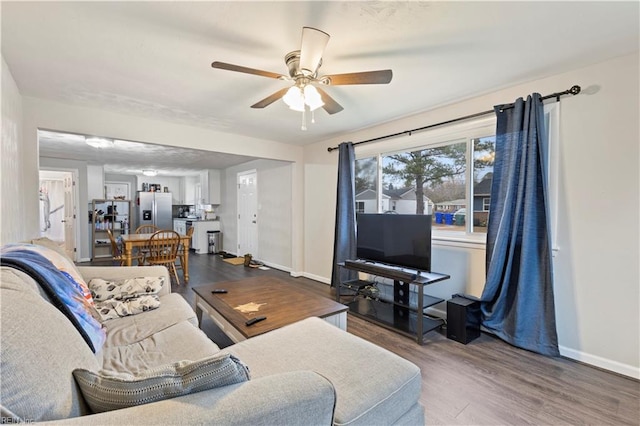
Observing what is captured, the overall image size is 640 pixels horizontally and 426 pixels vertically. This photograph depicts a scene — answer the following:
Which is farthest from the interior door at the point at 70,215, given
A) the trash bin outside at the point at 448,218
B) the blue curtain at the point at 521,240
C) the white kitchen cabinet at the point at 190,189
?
the blue curtain at the point at 521,240

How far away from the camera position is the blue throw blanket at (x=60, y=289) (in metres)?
1.31

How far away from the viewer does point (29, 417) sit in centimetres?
69

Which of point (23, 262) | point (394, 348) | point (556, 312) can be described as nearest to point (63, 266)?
point (23, 262)

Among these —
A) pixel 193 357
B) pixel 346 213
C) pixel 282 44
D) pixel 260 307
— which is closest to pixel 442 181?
pixel 346 213

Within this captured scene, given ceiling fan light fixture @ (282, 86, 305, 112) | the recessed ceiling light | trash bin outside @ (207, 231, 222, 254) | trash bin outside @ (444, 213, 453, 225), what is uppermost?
the recessed ceiling light

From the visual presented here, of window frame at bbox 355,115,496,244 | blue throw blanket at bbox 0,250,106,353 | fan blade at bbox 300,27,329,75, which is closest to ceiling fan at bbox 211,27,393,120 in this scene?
fan blade at bbox 300,27,329,75

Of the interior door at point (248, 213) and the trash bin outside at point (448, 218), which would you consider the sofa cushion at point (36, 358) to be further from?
the interior door at point (248, 213)

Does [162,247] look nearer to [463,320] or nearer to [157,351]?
[157,351]

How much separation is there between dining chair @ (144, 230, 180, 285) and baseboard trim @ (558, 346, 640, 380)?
4812 millimetres

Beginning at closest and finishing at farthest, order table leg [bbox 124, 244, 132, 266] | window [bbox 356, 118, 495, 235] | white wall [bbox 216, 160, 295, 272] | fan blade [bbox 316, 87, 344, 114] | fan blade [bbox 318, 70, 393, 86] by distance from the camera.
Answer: fan blade [bbox 318, 70, 393, 86]
fan blade [bbox 316, 87, 344, 114]
window [bbox 356, 118, 495, 235]
table leg [bbox 124, 244, 132, 266]
white wall [bbox 216, 160, 295, 272]

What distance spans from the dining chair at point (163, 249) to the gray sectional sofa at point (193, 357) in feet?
9.45

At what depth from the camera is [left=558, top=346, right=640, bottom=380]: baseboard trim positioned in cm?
211

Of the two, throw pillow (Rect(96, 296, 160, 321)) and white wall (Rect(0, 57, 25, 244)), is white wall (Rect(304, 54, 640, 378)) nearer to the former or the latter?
throw pillow (Rect(96, 296, 160, 321))

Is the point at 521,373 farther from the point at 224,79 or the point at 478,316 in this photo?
the point at 224,79
